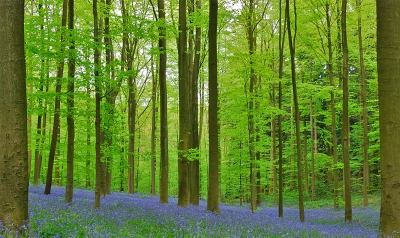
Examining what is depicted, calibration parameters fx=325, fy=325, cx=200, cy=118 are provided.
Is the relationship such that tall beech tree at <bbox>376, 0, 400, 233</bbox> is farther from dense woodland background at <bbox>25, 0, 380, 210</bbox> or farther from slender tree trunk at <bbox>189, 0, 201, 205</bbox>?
slender tree trunk at <bbox>189, 0, 201, 205</bbox>

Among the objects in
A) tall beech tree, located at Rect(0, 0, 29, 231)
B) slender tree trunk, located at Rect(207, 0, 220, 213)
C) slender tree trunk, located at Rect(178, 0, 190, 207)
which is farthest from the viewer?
slender tree trunk, located at Rect(178, 0, 190, 207)

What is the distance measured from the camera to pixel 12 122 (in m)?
5.07

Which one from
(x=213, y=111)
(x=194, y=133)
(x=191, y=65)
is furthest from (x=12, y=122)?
(x=191, y=65)

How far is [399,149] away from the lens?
613 cm

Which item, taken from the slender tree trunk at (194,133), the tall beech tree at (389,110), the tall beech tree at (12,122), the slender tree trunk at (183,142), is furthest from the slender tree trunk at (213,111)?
the tall beech tree at (12,122)

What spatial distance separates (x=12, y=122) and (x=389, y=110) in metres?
6.65

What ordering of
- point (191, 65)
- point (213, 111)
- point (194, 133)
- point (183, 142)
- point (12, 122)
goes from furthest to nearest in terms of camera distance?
point (191, 65) → point (194, 133) → point (183, 142) → point (213, 111) → point (12, 122)

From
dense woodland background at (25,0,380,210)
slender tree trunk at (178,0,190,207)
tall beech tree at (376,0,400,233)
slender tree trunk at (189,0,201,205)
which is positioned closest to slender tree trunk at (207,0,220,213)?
dense woodland background at (25,0,380,210)

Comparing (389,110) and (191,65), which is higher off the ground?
(191,65)

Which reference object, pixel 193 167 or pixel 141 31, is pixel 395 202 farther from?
pixel 193 167

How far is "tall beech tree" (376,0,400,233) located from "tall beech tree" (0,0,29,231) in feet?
20.9

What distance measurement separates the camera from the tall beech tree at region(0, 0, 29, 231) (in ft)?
16.4

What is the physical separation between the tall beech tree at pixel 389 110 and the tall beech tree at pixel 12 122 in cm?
636

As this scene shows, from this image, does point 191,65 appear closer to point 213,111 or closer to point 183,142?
point 183,142
